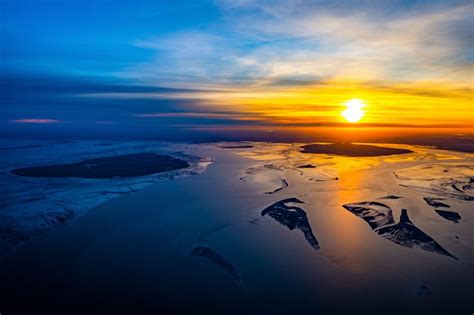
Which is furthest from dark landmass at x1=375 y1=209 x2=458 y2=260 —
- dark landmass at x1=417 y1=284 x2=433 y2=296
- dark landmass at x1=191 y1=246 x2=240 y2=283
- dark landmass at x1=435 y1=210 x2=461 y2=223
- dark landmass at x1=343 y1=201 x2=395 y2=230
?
dark landmass at x1=191 y1=246 x2=240 y2=283

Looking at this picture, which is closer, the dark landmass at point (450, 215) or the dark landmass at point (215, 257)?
the dark landmass at point (215, 257)

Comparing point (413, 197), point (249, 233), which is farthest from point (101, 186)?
point (413, 197)

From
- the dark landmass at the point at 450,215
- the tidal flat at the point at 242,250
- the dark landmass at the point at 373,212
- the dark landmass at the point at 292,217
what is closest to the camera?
the tidal flat at the point at 242,250

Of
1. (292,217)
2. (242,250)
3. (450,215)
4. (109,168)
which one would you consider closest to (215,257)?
(242,250)

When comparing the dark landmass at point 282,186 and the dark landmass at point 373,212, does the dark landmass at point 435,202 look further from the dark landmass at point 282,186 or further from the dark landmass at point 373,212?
the dark landmass at point 282,186

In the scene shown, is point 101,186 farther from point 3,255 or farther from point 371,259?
point 371,259

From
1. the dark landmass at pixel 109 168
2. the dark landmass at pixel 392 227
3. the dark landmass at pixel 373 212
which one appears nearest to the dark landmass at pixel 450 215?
the dark landmass at pixel 392 227
